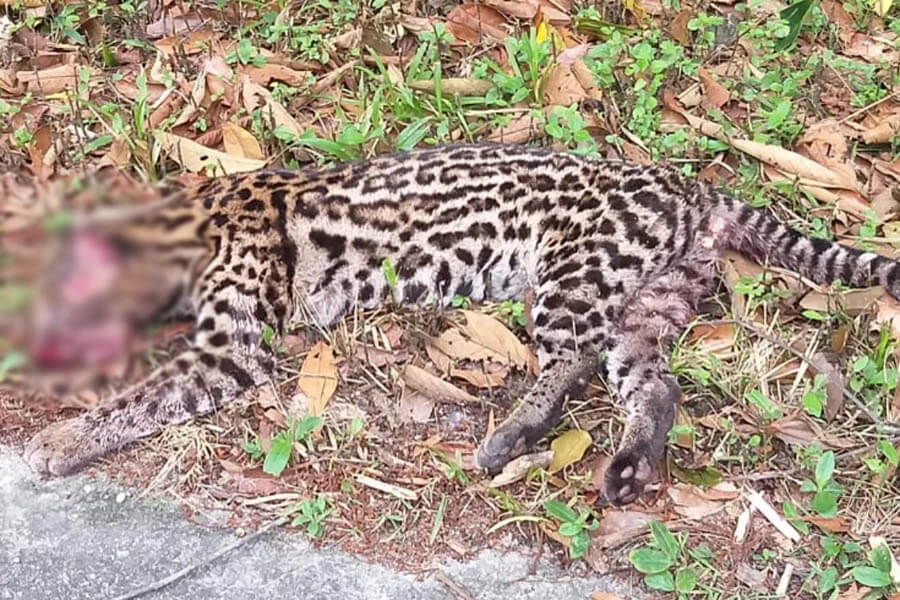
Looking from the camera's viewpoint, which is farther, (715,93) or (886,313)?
(715,93)

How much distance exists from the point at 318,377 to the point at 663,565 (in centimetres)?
147

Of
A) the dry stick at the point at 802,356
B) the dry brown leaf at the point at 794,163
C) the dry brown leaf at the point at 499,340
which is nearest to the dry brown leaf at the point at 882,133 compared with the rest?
the dry brown leaf at the point at 794,163

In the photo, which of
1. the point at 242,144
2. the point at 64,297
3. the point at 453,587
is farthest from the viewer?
the point at 242,144

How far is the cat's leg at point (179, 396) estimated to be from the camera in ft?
12.5

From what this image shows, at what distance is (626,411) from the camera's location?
3.97 meters

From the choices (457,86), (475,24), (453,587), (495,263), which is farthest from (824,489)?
(475,24)

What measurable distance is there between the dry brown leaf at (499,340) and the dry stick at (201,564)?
3.49 ft

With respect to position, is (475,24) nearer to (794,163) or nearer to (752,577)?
(794,163)

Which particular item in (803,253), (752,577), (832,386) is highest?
(803,253)

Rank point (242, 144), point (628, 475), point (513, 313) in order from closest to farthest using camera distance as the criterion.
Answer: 1. point (628, 475)
2. point (513, 313)
3. point (242, 144)

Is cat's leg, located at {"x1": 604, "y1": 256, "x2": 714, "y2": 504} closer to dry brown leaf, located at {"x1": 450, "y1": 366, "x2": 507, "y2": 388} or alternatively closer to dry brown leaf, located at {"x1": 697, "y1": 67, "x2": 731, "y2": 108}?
dry brown leaf, located at {"x1": 450, "y1": 366, "x2": 507, "y2": 388}

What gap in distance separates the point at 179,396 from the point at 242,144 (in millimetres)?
1463

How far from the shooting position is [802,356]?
3.94 meters

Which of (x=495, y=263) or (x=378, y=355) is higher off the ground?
(x=495, y=263)
